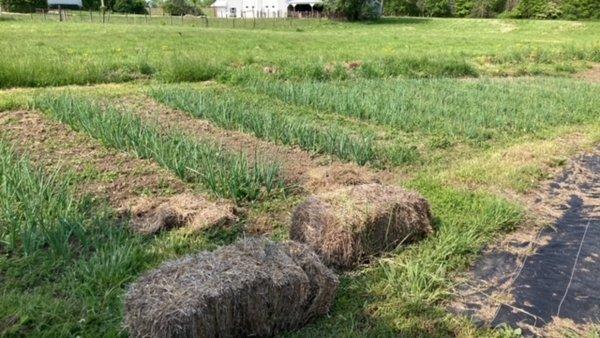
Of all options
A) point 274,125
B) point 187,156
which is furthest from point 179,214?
point 274,125

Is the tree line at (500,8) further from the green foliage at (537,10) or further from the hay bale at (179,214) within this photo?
the hay bale at (179,214)

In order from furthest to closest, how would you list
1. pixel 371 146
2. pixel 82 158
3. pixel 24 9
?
pixel 24 9
pixel 371 146
pixel 82 158

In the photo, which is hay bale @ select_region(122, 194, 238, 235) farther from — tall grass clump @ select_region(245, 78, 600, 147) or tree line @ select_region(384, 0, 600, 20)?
tree line @ select_region(384, 0, 600, 20)

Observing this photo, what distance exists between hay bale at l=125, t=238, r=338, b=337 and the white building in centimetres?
5626

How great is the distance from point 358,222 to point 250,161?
2523 millimetres

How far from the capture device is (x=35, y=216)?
4.03 metres

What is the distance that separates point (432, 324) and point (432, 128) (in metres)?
5.31

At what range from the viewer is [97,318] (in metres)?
3.18

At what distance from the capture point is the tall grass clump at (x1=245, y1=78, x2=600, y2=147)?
8.34m

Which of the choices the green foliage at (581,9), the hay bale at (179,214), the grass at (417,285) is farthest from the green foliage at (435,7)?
the hay bale at (179,214)

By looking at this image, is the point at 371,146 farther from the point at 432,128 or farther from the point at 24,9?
the point at 24,9

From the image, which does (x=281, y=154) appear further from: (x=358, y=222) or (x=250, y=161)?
(x=358, y=222)

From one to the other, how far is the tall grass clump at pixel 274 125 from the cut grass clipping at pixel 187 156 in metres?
1.09

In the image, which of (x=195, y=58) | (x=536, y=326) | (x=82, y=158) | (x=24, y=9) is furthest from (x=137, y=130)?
(x=24, y=9)
